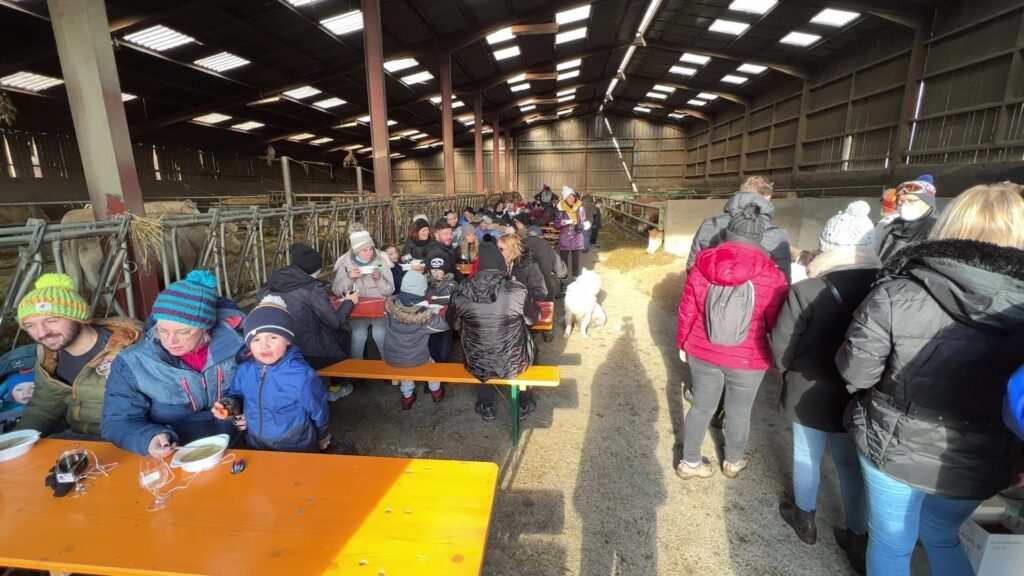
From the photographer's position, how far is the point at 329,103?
14898 millimetres

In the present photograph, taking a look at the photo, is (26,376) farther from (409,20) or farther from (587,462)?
(409,20)

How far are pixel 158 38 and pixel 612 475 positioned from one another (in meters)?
10.7

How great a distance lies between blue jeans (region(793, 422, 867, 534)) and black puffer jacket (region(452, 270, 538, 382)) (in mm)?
1681

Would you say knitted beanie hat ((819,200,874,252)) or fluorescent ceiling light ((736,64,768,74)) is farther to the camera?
fluorescent ceiling light ((736,64,768,74))

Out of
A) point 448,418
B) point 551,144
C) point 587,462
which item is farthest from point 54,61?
point 551,144

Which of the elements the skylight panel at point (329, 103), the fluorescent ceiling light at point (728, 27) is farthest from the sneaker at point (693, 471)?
the skylight panel at point (329, 103)

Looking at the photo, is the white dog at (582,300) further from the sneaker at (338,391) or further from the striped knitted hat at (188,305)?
the striped knitted hat at (188,305)

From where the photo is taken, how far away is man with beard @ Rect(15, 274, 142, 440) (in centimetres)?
208

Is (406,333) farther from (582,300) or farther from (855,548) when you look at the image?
(855,548)

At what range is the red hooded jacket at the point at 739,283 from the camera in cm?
231

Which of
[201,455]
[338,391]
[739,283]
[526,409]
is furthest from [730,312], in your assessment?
[338,391]

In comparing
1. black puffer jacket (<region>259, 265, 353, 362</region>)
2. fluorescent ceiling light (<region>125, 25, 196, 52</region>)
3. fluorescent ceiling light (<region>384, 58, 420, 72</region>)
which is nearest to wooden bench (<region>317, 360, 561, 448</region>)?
black puffer jacket (<region>259, 265, 353, 362</region>)

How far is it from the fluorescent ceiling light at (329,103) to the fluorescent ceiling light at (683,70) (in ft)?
44.2

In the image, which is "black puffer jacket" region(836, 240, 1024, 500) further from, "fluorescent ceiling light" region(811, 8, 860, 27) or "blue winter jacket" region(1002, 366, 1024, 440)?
"fluorescent ceiling light" region(811, 8, 860, 27)
